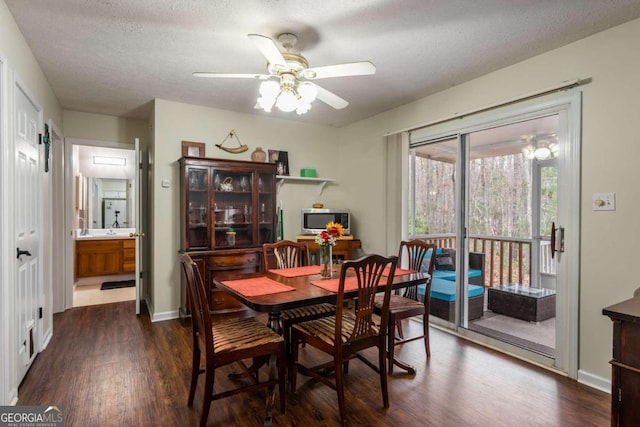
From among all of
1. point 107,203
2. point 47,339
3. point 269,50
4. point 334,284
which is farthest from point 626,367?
point 107,203

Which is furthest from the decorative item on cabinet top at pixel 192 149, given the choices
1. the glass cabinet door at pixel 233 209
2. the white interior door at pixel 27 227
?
the white interior door at pixel 27 227

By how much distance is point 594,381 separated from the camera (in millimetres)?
2352

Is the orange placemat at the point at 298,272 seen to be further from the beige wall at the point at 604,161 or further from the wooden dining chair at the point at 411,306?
the beige wall at the point at 604,161

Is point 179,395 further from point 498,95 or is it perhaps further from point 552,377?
point 498,95

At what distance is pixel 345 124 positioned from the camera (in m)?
4.80

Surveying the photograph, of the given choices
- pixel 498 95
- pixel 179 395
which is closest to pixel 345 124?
pixel 498 95

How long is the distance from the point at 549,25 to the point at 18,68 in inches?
139

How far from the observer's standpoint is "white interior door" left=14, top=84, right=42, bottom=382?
2.26 m

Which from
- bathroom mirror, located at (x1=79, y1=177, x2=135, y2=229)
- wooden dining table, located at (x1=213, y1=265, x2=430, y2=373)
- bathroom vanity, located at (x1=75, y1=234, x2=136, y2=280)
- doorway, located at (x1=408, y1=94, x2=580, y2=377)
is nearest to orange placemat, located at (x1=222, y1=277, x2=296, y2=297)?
wooden dining table, located at (x1=213, y1=265, x2=430, y2=373)

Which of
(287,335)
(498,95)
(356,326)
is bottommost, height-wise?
(287,335)

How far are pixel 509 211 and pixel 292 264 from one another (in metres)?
3.05

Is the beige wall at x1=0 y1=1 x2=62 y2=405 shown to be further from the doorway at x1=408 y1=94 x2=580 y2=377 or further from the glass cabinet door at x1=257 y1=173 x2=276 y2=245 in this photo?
the doorway at x1=408 y1=94 x2=580 y2=377

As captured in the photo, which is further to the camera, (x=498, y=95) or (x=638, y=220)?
(x=498, y=95)

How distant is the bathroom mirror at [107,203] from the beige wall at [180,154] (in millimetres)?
2692
